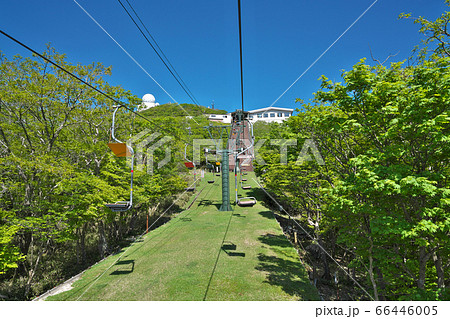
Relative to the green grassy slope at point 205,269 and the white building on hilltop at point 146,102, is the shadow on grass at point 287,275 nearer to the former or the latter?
the green grassy slope at point 205,269

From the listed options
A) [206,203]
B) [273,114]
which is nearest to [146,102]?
[206,203]

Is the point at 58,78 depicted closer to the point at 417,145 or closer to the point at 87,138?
the point at 87,138

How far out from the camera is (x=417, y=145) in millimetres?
6676

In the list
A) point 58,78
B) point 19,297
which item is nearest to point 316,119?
point 58,78

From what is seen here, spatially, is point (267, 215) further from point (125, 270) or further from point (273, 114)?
point (273, 114)

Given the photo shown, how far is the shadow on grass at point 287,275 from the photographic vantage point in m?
9.07

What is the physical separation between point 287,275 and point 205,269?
13.9ft

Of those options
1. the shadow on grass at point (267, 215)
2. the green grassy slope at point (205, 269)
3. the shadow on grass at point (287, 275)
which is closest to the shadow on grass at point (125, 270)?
the green grassy slope at point (205, 269)

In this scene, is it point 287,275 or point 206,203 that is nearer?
point 287,275

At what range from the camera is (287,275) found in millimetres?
10664

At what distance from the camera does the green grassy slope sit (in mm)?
8750

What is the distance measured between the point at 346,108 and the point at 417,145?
257 centimetres

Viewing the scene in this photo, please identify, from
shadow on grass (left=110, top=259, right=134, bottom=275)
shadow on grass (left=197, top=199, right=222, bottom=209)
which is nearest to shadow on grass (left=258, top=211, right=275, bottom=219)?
shadow on grass (left=197, top=199, right=222, bottom=209)

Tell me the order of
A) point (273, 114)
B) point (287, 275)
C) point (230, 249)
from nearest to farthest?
1. point (287, 275)
2. point (230, 249)
3. point (273, 114)
